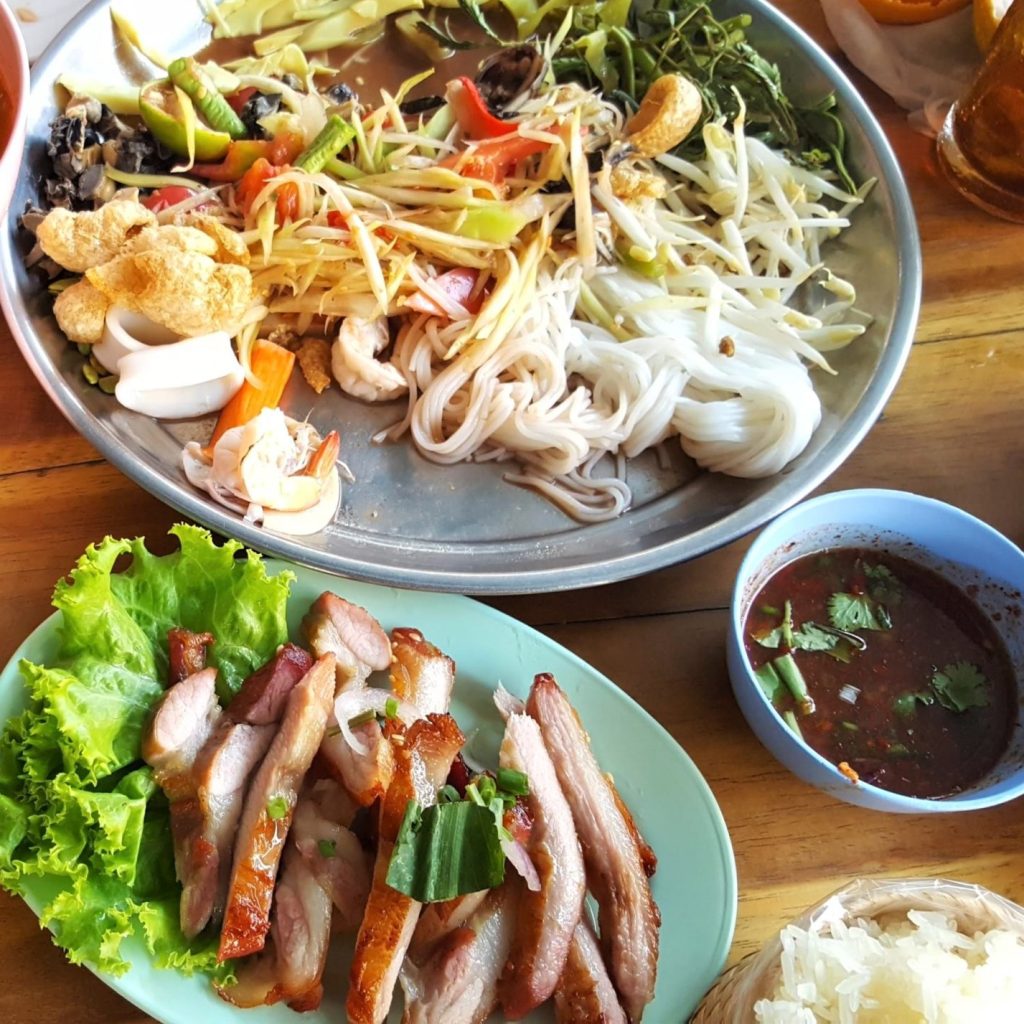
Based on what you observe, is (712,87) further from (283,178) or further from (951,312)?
(283,178)

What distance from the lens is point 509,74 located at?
225cm

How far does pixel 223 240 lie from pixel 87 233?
247mm

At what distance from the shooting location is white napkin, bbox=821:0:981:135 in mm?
2416

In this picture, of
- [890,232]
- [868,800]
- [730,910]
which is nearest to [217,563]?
[730,910]

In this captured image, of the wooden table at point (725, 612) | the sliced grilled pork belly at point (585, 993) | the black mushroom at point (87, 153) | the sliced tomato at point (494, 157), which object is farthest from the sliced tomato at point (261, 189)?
the sliced grilled pork belly at point (585, 993)

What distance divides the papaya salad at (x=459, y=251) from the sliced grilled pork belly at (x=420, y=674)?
1.07ft

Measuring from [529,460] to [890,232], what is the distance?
3.26ft

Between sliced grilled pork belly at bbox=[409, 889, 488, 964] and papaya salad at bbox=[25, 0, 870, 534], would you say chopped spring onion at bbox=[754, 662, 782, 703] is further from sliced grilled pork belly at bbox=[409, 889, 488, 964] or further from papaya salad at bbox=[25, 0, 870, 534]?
sliced grilled pork belly at bbox=[409, 889, 488, 964]

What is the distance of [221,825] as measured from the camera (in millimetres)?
1393

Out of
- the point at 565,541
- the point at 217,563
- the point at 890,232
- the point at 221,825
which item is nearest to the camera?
the point at 221,825

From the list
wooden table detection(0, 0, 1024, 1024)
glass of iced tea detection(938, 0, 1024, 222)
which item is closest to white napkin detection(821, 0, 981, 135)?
glass of iced tea detection(938, 0, 1024, 222)

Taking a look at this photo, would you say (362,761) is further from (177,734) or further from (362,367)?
(362,367)

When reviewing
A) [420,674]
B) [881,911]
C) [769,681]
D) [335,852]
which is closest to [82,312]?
[420,674]

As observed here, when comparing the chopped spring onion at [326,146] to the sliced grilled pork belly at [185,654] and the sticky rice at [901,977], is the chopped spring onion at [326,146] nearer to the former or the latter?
the sliced grilled pork belly at [185,654]
